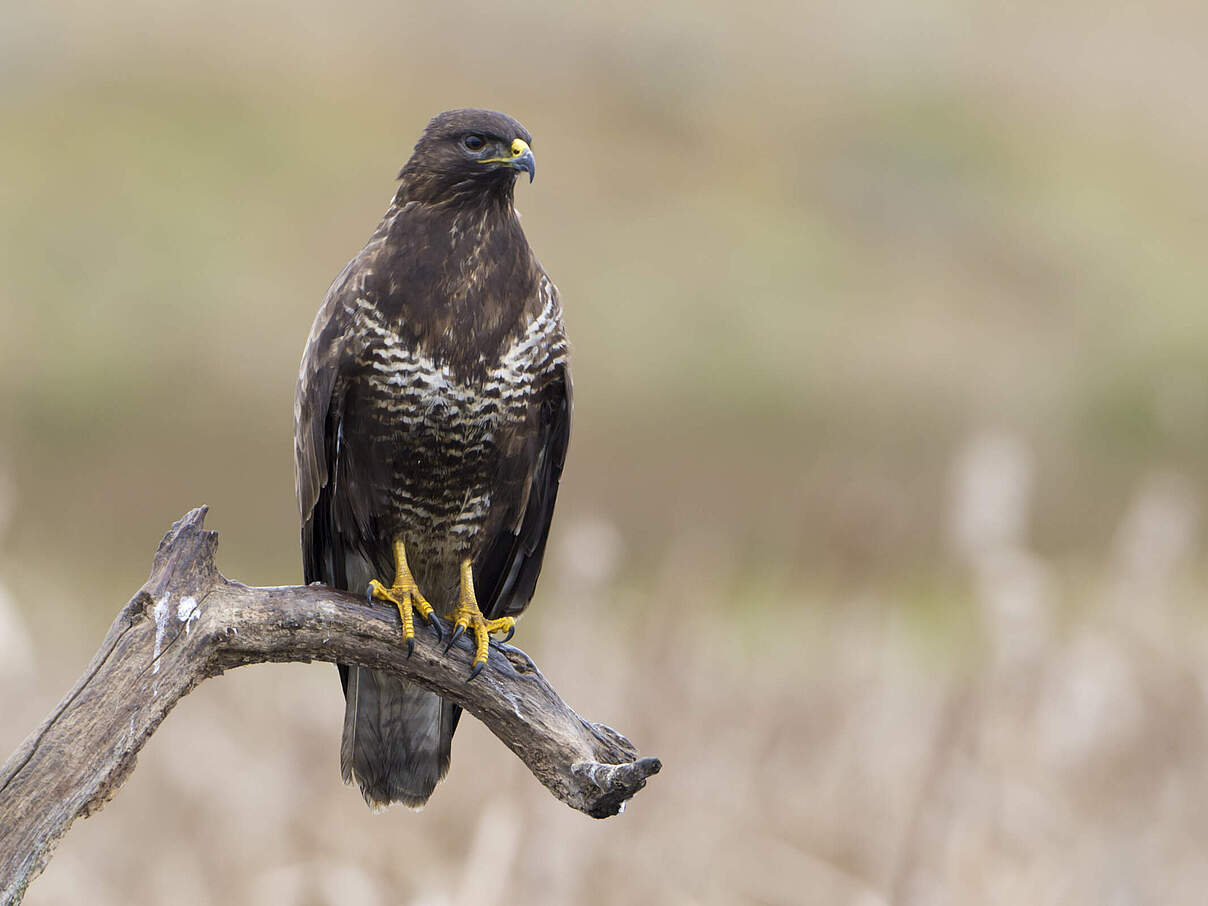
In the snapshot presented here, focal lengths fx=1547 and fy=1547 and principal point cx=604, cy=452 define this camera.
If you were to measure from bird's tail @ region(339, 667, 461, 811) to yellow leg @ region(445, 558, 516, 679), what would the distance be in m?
0.23

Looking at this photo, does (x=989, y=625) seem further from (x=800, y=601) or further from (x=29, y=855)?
(x=800, y=601)

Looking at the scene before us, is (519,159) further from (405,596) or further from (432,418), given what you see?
(405,596)

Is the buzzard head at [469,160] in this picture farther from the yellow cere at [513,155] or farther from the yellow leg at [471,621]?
the yellow leg at [471,621]

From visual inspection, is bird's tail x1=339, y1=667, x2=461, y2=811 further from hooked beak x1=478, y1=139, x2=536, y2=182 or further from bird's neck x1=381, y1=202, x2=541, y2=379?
hooked beak x1=478, y1=139, x2=536, y2=182

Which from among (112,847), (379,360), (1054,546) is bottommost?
(112,847)

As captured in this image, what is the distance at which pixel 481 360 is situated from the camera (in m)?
3.41

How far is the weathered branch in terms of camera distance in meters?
2.09

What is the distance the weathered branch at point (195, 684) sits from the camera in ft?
6.85

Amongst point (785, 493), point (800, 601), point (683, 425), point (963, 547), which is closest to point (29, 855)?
point (963, 547)

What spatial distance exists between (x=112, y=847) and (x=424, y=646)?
312 centimetres

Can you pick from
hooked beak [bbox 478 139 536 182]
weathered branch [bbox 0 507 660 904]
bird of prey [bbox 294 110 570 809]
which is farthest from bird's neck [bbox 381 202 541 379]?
weathered branch [bbox 0 507 660 904]

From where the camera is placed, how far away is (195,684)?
2344 millimetres

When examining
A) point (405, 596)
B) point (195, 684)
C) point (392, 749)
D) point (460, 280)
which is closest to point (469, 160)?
point (460, 280)

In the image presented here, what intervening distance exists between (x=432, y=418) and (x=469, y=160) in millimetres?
687
